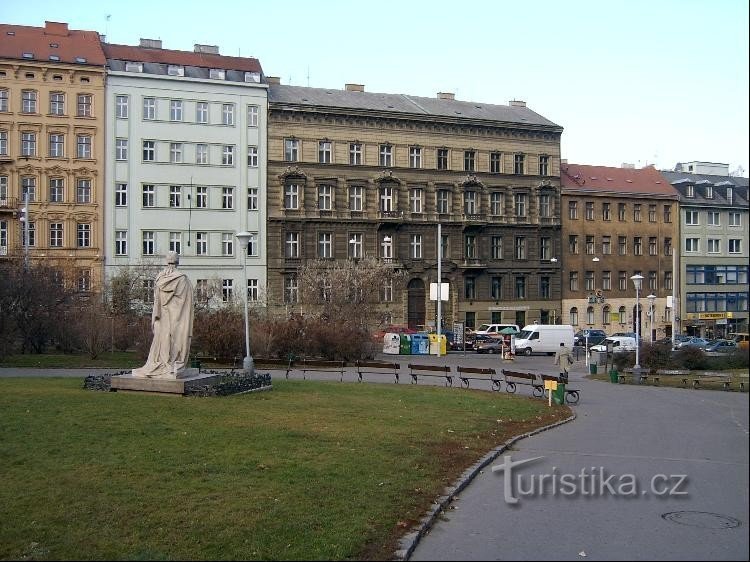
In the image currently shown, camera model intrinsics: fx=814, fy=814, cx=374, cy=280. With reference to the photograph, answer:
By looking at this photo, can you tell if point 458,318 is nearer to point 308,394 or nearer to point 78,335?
point 78,335

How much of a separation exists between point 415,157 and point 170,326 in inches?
1708

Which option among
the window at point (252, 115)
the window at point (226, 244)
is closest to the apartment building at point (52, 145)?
the window at point (226, 244)

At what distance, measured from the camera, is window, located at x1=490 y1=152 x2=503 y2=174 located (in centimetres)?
6638

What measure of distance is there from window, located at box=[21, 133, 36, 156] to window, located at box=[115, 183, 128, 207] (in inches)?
230

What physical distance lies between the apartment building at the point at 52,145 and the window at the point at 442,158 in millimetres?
25362

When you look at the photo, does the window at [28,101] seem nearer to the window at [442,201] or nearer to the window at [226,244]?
the window at [226,244]

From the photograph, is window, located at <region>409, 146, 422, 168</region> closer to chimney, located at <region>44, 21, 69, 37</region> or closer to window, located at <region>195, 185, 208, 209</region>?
window, located at <region>195, 185, 208, 209</region>

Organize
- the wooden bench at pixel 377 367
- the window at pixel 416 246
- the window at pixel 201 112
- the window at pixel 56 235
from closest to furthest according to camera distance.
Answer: the wooden bench at pixel 377 367 → the window at pixel 56 235 → the window at pixel 201 112 → the window at pixel 416 246

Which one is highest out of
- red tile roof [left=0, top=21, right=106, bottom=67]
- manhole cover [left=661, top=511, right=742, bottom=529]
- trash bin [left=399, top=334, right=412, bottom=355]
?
red tile roof [left=0, top=21, right=106, bottom=67]

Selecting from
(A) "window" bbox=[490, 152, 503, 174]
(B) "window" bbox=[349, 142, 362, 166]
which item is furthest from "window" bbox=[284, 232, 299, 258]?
(A) "window" bbox=[490, 152, 503, 174]

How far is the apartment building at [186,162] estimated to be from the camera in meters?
56.9

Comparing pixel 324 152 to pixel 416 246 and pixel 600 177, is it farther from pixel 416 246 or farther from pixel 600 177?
pixel 600 177

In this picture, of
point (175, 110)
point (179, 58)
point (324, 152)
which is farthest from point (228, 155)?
point (179, 58)

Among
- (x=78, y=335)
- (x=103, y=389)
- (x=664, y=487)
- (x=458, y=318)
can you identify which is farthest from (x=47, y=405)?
(x=458, y=318)
